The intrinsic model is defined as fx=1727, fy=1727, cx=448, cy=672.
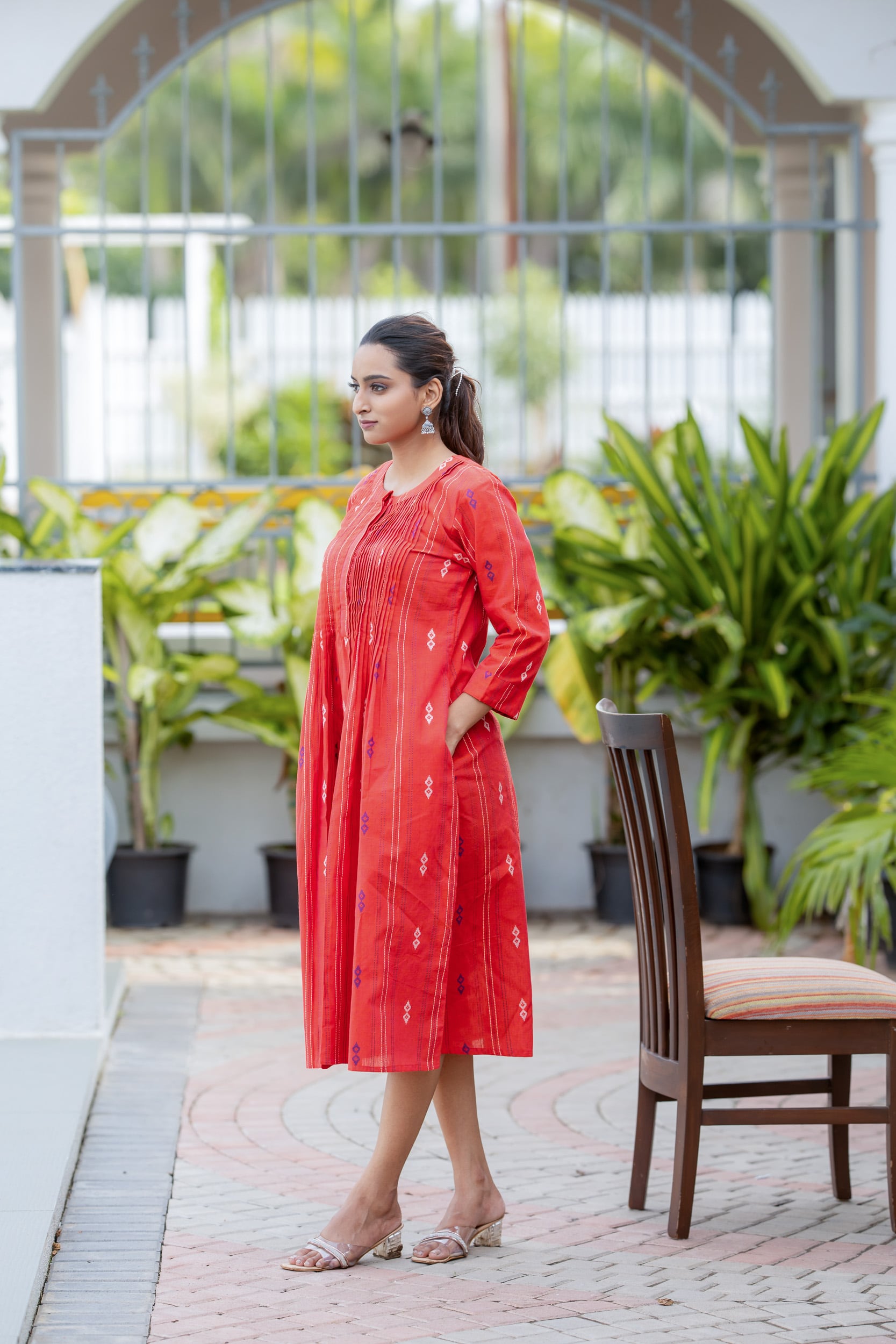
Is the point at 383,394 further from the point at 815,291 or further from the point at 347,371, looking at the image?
the point at 347,371

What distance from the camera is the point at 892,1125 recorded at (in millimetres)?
3344

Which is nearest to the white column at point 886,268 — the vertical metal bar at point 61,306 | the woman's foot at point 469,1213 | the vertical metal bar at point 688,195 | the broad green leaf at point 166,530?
the vertical metal bar at point 688,195

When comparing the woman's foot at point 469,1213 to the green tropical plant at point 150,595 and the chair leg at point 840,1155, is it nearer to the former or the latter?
the chair leg at point 840,1155

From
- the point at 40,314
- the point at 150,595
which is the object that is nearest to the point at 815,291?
the point at 150,595

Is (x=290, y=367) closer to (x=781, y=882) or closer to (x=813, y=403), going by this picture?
(x=813, y=403)

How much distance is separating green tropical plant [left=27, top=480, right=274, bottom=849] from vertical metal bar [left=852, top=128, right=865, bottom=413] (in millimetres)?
2571

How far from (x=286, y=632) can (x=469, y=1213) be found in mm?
3615

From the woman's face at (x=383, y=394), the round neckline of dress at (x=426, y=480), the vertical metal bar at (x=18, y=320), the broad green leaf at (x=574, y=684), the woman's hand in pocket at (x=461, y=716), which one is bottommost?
the broad green leaf at (x=574, y=684)

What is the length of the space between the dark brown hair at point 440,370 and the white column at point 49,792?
62.5 inches

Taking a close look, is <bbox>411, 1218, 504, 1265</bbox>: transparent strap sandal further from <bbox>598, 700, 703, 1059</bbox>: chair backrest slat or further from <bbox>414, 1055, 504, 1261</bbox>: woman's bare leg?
<bbox>598, 700, 703, 1059</bbox>: chair backrest slat

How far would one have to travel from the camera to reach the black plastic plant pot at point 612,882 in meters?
6.83

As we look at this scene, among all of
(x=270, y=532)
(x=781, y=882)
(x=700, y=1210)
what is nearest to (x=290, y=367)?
(x=270, y=532)

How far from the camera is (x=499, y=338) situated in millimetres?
21484

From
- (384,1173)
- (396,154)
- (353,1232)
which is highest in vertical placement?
(396,154)
